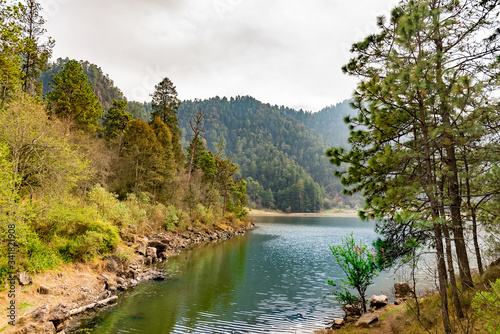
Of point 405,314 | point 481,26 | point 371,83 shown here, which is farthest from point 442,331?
point 481,26

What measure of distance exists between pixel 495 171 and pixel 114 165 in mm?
36405

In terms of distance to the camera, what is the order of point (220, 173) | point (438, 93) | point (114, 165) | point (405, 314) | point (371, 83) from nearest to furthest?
1. point (438, 93)
2. point (371, 83)
3. point (405, 314)
4. point (114, 165)
5. point (220, 173)

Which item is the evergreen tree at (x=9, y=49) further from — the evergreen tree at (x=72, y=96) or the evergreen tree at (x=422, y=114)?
the evergreen tree at (x=422, y=114)

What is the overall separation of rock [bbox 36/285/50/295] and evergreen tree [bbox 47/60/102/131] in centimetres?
2475

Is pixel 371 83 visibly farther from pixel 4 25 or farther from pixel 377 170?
pixel 4 25

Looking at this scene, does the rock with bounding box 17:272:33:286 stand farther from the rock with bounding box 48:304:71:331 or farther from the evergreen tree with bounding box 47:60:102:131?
the evergreen tree with bounding box 47:60:102:131

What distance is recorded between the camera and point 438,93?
7.32 meters

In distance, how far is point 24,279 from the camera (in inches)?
449

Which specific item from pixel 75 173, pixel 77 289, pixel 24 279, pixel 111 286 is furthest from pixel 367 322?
pixel 75 173

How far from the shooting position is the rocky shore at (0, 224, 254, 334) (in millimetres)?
9789

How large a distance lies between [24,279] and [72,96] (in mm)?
27504

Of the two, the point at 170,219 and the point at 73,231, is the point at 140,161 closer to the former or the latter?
the point at 170,219

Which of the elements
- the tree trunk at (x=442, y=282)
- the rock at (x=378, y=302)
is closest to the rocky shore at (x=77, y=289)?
the tree trunk at (x=442, y=282)

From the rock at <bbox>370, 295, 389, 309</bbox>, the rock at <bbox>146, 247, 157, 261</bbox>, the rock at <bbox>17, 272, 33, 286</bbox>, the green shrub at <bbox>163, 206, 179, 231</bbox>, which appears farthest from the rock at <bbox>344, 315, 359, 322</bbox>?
the green shrub at <bbox>163, 206, 179, 231</bbox>
